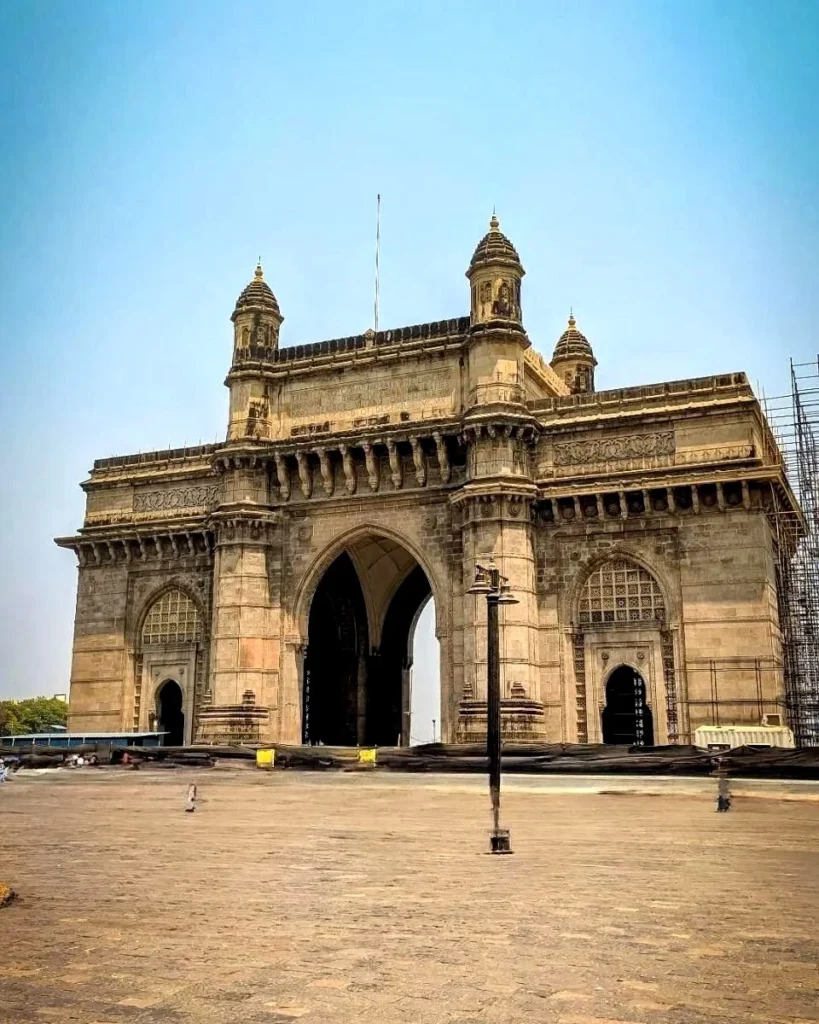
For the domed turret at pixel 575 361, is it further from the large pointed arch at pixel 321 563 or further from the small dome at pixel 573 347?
the large pointed arch at pixel 321 563

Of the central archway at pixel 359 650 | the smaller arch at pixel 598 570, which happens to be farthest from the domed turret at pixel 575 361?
the smaller arch at pixel 598 570

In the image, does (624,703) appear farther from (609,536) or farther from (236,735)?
(236,735)

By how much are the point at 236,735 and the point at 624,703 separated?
11.2m

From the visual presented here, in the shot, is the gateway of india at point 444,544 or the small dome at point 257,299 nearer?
the gateway of india at point 444,544

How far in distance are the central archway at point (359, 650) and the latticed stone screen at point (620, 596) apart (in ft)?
29.8

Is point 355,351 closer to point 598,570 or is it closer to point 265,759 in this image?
point 598,570

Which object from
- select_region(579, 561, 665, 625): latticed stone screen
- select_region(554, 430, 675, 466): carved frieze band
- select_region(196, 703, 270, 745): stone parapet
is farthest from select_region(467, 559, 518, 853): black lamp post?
select_region(196, 703, 270, 745): stone parapet

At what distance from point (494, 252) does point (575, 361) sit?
1021 centimetres

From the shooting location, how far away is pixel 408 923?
22.1ft

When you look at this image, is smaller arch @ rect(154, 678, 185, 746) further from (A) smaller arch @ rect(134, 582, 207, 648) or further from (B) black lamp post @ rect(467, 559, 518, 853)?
(B) black lamp post @ rect(467, 559, 518, 853)

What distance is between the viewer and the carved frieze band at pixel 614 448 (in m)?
28.2

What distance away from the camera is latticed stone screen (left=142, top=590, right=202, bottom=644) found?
34562 mm

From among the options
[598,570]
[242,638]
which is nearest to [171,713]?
[242,638]

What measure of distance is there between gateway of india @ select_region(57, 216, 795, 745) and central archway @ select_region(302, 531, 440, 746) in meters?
0.10
